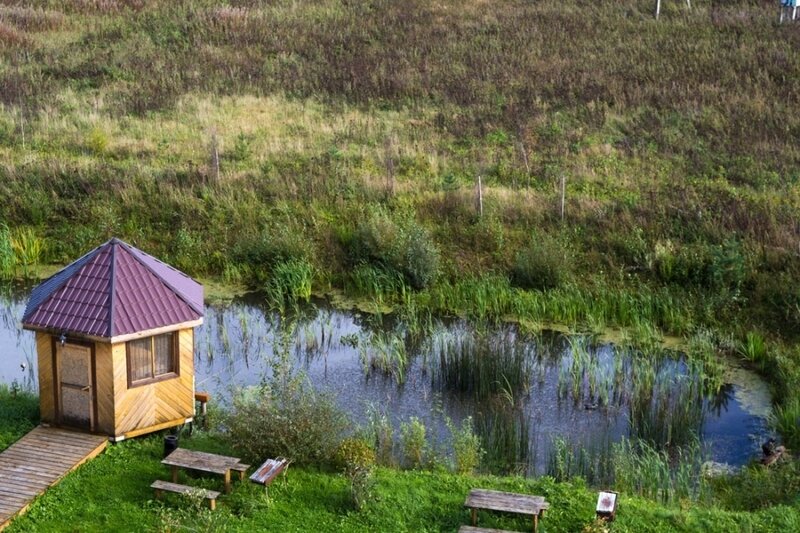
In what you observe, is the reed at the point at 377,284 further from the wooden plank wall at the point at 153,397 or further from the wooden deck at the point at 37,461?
the wooden deck at the point at 37,461

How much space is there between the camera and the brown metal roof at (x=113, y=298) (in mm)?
15773

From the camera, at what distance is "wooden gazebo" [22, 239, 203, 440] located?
15805 millimetres

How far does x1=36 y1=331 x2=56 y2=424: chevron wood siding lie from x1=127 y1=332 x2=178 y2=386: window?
3.98 feet

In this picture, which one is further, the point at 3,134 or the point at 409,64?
the point at 409,64

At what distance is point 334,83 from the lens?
3781cm

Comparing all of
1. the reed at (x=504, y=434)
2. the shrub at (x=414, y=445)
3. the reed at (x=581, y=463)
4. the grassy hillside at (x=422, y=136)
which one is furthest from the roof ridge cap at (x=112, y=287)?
the grassy hillside at (x=422, y=136)

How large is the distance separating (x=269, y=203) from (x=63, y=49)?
17.7 meters

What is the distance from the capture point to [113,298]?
15.9 m

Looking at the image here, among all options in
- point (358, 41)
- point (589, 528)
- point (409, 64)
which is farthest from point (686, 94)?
point (589, 528)

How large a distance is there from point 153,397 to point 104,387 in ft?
2.46

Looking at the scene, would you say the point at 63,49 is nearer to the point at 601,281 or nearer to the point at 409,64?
the point at 409,64

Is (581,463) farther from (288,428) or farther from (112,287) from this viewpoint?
(112,287)

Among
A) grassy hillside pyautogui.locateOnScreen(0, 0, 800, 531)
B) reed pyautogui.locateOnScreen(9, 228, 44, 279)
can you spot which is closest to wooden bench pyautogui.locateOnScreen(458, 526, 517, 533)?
grassy hillside pyautogui.locateOnScreen(0, 0, 800, 531)

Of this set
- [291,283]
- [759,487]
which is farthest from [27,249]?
[759,487]
